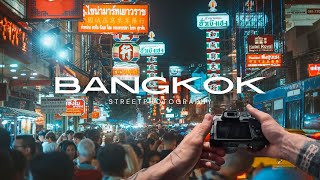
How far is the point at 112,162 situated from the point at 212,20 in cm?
5518

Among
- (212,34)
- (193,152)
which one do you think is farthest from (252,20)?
(193,152)

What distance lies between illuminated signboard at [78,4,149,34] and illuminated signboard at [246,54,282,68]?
16995 mm

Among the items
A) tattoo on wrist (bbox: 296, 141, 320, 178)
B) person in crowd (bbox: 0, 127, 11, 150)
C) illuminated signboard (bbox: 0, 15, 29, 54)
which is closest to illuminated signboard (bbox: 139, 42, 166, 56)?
illuminated signboard (bbox: 0, 15, 29, 54)

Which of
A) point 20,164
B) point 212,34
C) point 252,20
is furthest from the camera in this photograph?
point 212,34

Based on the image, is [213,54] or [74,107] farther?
[213,54]

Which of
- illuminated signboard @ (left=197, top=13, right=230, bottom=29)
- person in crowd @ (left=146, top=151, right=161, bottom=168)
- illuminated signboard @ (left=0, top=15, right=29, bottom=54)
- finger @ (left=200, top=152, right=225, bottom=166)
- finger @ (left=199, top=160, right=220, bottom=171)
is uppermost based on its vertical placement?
illuminated signboard @ (left=197, top=13, right=230, bottom=29)

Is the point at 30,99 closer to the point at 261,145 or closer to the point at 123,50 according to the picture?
the point at 123,50

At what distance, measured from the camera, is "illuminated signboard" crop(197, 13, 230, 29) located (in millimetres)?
59041

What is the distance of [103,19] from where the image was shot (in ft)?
61.4

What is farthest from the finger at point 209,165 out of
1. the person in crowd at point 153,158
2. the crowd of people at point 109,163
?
the person in crowd at point 153,158

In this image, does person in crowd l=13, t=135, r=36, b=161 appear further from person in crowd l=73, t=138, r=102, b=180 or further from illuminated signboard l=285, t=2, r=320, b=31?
illuminated signboard l=285, t=2, r=320, b=31

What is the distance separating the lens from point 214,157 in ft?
6.58

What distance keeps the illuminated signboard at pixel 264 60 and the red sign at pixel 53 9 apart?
70.5ft

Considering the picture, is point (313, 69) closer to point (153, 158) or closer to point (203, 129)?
point (153, 158)
